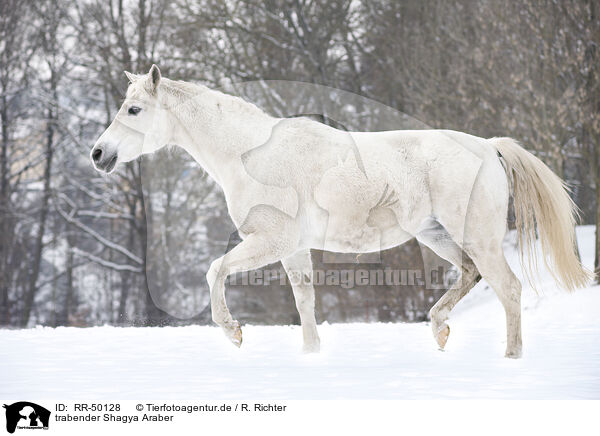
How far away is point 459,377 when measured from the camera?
3.54 m

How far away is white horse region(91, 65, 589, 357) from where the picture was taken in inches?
176

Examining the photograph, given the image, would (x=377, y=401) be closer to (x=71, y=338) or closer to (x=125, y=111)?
(x=125, y=111)

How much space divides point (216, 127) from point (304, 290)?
143cm

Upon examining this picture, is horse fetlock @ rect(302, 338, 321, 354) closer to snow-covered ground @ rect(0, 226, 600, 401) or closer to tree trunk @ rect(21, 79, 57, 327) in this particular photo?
snow-covered ground @ rect(0, 226, 600, 401)

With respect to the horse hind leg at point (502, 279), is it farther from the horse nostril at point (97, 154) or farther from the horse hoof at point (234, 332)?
the horse nostril at point (97, 154)

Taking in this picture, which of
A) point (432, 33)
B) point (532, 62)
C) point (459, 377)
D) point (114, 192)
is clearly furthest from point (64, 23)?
point (459, 377)

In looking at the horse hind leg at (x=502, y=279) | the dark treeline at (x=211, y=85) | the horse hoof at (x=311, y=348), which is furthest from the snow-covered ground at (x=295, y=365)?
the dark treeline at (x=211, y=85)

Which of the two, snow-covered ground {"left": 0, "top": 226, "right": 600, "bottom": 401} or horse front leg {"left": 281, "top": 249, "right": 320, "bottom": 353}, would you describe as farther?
horse front leg {"left": 281, "top": 249, "right": 320, "bottom": 353}

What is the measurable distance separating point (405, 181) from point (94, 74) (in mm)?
12468

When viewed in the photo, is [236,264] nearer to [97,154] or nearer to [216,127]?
[216,127]

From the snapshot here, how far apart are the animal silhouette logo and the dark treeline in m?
8.26

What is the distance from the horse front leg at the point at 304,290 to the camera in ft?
16.1

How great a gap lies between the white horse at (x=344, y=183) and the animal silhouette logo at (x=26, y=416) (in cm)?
152

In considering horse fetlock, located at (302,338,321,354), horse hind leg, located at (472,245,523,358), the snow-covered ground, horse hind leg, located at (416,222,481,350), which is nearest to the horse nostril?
the snow-covered ground
